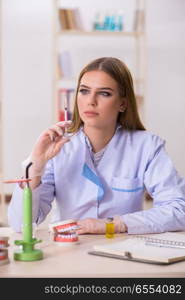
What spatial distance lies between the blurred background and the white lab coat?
11.8ft

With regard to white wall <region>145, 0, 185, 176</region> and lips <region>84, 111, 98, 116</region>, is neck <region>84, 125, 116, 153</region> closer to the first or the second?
lips <region>84, 111, 98, 116</region>

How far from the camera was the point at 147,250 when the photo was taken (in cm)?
148

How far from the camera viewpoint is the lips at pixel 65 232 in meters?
1.61

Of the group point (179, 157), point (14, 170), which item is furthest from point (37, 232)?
point (179, 157)

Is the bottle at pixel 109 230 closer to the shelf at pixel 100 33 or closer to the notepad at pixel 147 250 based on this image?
the notepad at pixel 147 250

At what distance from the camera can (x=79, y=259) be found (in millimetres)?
1411

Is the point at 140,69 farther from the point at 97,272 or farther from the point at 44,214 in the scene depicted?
the point at 97,272

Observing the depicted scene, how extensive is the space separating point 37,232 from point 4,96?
4.34 m

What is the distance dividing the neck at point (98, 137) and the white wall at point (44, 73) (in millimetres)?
3921

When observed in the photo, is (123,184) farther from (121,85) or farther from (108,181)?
(121,85)

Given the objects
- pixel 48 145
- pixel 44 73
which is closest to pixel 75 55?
pixel 44 73

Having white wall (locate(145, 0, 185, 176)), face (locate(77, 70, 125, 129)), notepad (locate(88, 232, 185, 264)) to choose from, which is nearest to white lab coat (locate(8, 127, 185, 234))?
face (locate(77, 70, 125, 129))

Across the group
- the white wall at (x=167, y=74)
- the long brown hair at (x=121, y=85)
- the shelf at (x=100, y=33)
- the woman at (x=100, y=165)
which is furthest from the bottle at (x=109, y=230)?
the white wall at (x=167, y=74)

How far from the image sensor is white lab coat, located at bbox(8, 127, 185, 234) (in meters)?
2.08
